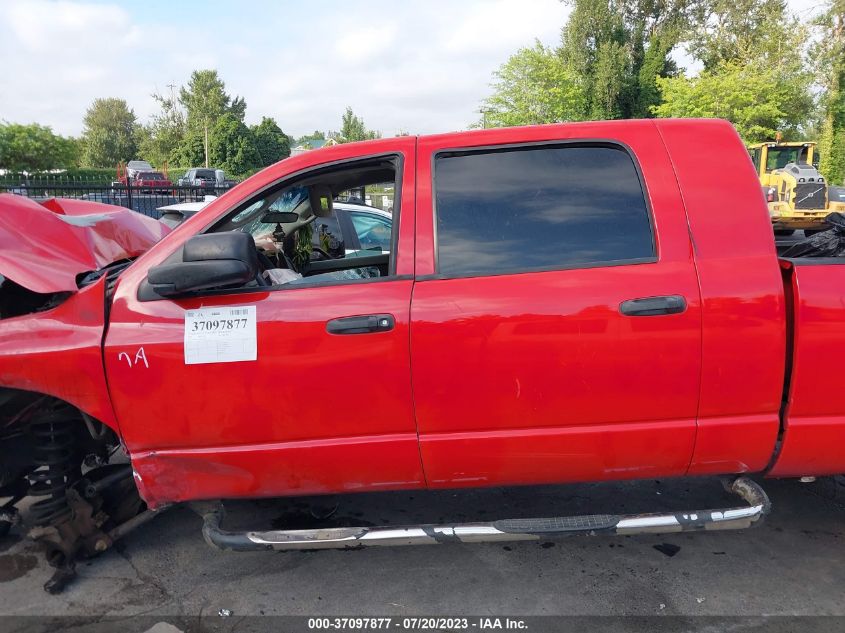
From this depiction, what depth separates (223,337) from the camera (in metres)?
2.54

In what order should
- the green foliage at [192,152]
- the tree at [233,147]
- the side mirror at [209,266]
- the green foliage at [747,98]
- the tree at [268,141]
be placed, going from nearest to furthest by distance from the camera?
the side mirror at [209,266] → the green foliage at [747,98] → the tree at [233,147] → the tree at [268,141] → the green foliage at [192,152]

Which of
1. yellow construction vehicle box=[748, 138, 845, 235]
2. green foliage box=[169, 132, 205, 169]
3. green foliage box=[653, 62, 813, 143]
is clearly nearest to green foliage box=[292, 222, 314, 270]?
yellow construction vehicle box=[748, 138, 845, 235]

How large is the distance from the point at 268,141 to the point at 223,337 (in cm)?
5465

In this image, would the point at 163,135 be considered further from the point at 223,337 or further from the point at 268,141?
the point at 223,337

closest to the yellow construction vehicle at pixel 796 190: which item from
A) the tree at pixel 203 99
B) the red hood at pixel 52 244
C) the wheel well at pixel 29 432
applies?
the red hood at pixel 52 244

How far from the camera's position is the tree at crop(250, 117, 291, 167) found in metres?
53.2

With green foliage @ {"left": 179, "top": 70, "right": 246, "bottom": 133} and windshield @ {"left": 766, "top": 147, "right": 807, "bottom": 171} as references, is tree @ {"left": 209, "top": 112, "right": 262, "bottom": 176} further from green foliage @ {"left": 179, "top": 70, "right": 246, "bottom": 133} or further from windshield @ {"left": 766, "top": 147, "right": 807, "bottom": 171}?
windshield @ {"left": 766, "top": 147, "right": 807, "bottom": 171}

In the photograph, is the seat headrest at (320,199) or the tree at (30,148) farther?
the tree at (30,148)

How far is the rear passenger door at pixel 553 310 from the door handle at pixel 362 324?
0.38 ft

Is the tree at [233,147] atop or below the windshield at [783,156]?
atop

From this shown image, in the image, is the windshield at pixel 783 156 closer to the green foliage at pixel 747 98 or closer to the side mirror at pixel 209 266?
the green foliage at pixel 747 98

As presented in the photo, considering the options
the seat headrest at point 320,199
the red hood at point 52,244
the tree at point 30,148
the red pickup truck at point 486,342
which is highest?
the tree at point 30,148

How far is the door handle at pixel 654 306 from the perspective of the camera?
246 centimetres

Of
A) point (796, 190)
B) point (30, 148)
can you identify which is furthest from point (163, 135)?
point (796, 190)
